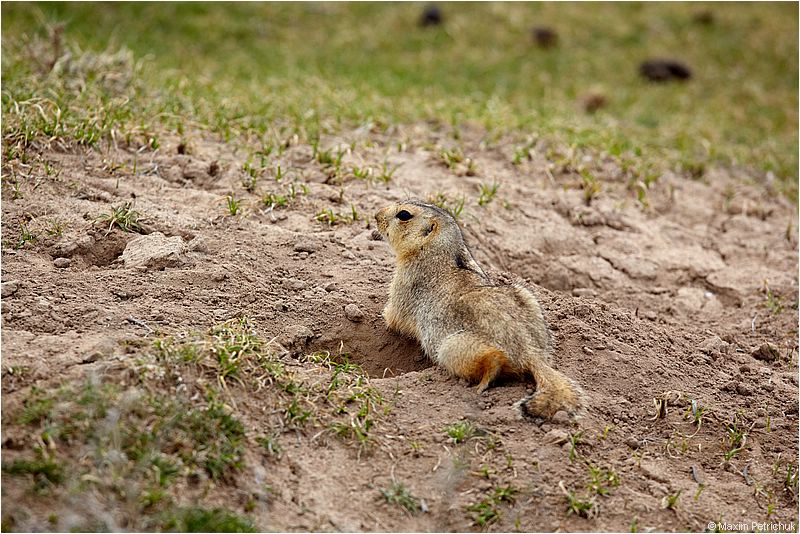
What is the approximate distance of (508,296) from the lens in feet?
15.9

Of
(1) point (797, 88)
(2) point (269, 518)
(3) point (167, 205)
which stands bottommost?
(2) point (269, 518)

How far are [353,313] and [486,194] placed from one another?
210 cm

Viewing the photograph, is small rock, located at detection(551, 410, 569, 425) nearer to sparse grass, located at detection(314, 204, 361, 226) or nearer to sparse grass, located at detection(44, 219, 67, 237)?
sparse grass, located at detection(314, 204, 361, 226)

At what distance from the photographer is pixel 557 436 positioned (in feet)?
14.3

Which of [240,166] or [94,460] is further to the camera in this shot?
[240,166]

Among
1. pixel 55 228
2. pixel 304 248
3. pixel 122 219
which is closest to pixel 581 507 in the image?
pixel 304 248

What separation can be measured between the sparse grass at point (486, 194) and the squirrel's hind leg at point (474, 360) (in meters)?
2.25

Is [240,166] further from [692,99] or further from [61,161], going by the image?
[692,99]

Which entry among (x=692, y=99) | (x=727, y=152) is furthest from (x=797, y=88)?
(x=727, y=152)

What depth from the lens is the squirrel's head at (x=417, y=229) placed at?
520cm

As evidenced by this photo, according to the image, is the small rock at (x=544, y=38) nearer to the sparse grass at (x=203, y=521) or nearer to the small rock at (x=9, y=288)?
the small rock at (x=9, y=288)

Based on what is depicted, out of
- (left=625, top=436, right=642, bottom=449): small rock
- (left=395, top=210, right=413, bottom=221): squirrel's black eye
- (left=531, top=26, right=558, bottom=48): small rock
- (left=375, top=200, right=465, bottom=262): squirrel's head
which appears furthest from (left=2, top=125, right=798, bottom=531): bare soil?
(left=531, top=26, right=558, bottom=48): small rock

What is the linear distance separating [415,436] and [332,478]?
19.5 inches

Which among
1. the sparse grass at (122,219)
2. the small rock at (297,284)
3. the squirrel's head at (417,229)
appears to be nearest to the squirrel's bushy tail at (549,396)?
the squirrel's head at (417,229)
